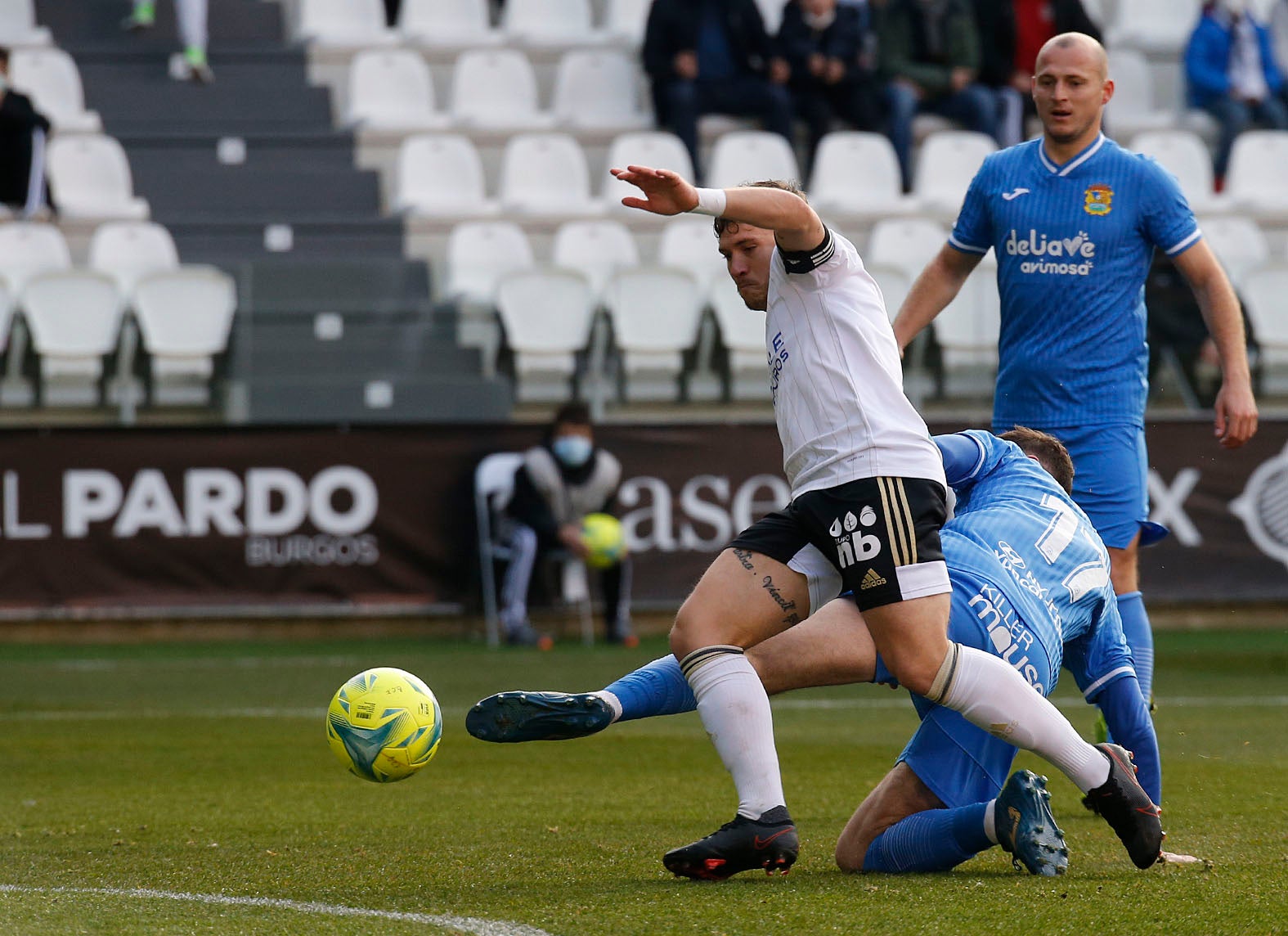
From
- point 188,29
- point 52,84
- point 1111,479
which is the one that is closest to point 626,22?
point 188,29

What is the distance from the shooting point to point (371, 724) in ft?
15.4

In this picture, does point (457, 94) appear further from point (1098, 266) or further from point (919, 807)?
point (919, 807)

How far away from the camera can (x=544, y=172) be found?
1516cm

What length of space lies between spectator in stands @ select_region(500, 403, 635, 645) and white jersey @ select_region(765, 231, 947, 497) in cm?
789

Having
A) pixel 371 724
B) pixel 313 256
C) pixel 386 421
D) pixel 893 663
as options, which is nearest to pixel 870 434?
pixel 893 663

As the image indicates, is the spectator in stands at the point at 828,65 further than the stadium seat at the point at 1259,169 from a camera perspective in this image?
No

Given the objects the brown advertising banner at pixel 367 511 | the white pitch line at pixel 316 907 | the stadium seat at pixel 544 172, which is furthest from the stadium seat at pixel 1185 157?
the white pitch line at pixel 316 907

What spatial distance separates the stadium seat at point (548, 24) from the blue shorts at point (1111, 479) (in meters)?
12.0

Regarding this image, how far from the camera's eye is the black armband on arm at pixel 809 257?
167 inches

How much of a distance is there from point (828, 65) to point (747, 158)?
4.16 feet

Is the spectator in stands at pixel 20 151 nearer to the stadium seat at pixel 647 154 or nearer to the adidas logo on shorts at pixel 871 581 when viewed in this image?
the stadium seat at pixel 647 154

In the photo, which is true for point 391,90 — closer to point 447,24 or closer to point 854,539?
point 447,24

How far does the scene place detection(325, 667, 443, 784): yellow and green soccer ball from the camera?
4.68 m

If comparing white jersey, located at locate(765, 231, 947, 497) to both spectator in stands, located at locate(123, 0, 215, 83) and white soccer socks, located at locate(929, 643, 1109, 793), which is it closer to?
white soccer socks, located at locate(929, 643, 1109, 793)
